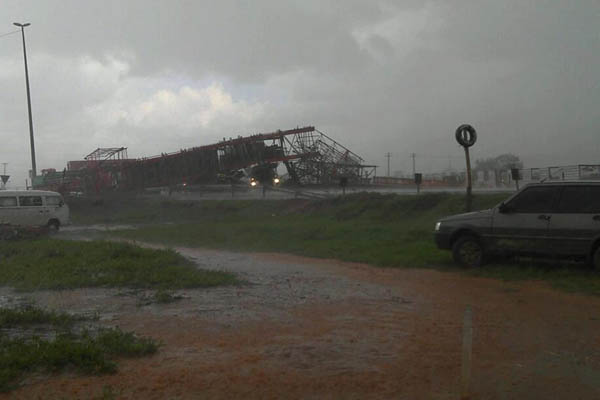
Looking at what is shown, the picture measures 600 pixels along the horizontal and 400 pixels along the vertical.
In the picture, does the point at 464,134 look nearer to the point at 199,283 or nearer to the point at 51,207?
the point at 199,283

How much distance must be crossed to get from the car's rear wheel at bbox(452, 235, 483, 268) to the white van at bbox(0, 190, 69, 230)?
18924mm

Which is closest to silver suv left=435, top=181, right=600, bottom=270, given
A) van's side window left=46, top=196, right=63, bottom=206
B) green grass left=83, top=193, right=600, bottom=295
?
green grass left=83, top=193, right=600, bottom=295

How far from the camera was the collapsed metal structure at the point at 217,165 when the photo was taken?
33.6 meters

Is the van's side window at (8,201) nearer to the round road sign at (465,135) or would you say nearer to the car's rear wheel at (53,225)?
the car's rear wheel at (53,225)

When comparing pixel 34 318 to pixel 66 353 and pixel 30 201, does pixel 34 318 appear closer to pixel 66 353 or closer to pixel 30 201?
pixel 66 353

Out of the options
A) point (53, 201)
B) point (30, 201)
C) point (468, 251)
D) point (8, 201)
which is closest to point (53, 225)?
point (53, 201)

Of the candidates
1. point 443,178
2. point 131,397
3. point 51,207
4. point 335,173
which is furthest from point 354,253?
point 443,178

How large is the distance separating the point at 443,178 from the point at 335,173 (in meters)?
11.6

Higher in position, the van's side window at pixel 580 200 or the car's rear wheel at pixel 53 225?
the van's side window at pixel 580 200

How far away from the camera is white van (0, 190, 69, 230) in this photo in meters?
23.7

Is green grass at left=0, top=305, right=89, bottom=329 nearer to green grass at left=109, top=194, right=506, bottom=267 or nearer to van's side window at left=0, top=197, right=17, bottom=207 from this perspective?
green grass at left=109, top=194, right=506, bottom=267

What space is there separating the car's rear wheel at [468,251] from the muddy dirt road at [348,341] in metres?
0.75

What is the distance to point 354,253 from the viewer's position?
47.9ft

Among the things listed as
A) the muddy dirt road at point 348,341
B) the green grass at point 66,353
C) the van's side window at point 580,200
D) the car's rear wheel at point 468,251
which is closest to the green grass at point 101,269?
the muddy dirt road at point 348,341
